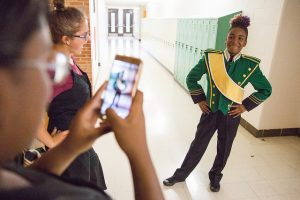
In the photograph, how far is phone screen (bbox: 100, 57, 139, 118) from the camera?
2.18ft

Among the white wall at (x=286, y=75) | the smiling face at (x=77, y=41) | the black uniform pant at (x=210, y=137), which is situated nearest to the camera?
the smiling face at (x=77, y=41)

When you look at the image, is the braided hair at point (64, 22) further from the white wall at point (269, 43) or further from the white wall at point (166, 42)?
the white wall at point (166, 42)

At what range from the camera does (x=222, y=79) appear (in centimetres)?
197

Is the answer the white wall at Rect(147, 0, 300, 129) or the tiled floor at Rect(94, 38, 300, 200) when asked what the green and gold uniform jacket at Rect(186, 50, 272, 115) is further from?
the white wall at Rect(147, 0, 300, 129)

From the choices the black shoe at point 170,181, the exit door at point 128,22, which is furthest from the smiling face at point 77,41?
the exit door at point 128,22

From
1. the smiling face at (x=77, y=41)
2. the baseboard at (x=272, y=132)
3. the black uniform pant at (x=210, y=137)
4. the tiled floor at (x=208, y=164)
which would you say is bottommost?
the tiled floor at (x=208, y=164)

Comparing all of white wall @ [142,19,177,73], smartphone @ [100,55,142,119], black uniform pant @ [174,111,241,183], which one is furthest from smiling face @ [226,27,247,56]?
white wall @ [142,19,177,73]

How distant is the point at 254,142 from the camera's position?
3160 mm

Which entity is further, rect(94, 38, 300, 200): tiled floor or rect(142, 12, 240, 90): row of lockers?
rect(142, 12, 240, 90): row of lockers

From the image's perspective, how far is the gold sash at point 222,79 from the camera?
1.96 metres

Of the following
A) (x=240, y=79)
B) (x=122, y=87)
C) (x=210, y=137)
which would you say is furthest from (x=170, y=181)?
(x=122, y=87)

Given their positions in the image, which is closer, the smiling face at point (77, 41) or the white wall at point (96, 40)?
the smiling face at point (77, 41)

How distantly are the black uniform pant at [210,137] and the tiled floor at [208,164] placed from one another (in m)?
0.15

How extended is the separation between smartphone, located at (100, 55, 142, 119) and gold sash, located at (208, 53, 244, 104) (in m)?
1.32
